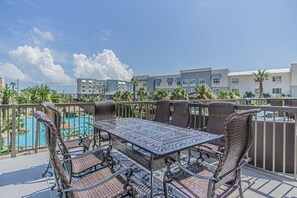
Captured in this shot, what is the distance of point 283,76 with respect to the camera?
2295cm

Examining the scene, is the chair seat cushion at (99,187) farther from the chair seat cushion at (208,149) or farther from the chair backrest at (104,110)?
the chair backrest at (104,110)

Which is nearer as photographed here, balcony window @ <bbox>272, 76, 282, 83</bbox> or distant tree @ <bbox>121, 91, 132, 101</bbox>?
balcony window @ <bbox>272, 76, 282, 83</bbox>

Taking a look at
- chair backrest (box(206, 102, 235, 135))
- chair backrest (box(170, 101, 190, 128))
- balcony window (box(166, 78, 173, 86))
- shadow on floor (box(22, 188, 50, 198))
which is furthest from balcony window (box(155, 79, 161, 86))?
shadow on floor (box(22, 188, 50, 198))

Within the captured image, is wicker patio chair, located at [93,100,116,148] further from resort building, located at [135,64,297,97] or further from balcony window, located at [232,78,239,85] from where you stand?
balcony window, located at [232,78,239,85]

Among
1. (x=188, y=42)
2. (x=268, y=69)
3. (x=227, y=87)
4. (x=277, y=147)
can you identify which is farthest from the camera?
(x=227, y=87)

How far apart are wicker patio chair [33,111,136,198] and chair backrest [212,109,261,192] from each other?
2.61 ft

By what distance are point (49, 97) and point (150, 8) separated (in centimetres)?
837

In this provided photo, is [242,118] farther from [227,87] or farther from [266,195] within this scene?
[227,87]

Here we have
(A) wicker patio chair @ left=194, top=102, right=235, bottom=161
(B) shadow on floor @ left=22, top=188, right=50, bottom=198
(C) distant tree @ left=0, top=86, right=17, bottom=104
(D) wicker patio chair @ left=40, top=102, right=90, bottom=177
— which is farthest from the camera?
(C) distant tree @ left=0, top=86, right=17, bottom=104

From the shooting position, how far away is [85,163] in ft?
7.23

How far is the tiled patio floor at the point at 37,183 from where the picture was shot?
224 cm

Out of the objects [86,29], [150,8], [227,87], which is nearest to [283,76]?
[227,87]

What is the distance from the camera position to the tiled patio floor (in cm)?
224

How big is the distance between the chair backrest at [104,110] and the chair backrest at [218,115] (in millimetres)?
2210
